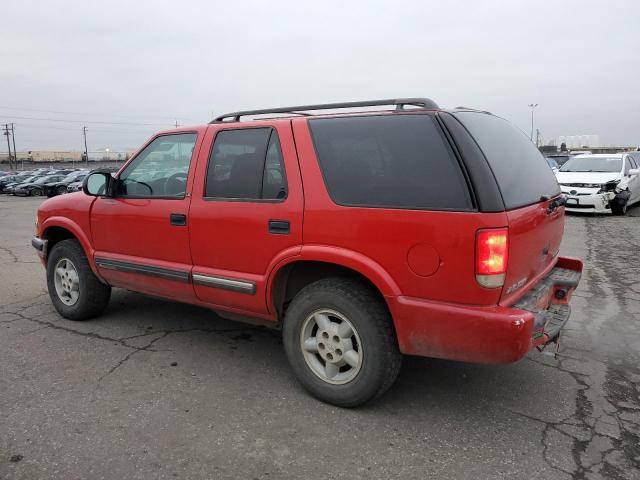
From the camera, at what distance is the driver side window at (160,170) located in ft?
12.7

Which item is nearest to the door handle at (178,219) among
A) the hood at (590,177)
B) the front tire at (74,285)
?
the front tire at (74,285)

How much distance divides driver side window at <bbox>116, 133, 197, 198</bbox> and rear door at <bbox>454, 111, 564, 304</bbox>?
210 cm

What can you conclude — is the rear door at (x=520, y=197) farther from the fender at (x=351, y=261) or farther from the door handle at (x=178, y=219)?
the door handle at (x=178, y=219)

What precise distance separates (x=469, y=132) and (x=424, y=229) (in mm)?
615

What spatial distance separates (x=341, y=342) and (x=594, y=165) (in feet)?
45.4

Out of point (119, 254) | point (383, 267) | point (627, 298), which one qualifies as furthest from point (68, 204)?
point (627, 298)

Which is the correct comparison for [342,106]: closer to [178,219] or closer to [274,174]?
[274,174]

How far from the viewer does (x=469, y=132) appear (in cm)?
279

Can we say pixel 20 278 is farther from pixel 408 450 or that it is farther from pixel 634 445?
pixel 634 445

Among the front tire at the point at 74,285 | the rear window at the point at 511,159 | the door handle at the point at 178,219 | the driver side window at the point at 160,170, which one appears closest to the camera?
the rear window at the point at 511,159

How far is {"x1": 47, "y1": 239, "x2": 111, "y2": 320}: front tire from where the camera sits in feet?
15.2

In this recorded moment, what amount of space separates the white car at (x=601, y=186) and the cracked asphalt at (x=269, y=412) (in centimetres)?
934

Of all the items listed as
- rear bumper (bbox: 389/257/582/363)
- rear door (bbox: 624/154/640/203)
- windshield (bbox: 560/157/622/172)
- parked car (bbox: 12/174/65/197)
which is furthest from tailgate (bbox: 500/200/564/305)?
parked car (bbox: 12/174/65/197)

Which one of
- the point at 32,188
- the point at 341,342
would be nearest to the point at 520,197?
the point at 341,342
